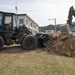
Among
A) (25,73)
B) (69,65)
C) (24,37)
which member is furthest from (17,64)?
(24,37)

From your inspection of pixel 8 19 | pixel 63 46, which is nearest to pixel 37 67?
pixel 63 46

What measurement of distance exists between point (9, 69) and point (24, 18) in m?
37.2

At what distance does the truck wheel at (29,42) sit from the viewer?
14.2m

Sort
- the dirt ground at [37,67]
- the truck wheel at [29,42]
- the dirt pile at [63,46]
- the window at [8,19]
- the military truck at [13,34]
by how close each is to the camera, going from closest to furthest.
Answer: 1. the dirt ground at [37,67]
2. the dirt pile at [63,46]
3. the military truck at [13,34]
4. the truck wheel at [29,42]
5. the window at [8,19]

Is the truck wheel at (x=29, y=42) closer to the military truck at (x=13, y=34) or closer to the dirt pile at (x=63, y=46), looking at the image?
the military truck at (x=13, y=34)

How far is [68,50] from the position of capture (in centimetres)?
1212

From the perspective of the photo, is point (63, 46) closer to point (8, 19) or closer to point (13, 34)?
point (13, 34)

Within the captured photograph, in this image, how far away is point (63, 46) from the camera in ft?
41.2

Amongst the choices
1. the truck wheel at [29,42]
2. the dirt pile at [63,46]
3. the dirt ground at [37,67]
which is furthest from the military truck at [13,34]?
the dirt ground at [37,67]

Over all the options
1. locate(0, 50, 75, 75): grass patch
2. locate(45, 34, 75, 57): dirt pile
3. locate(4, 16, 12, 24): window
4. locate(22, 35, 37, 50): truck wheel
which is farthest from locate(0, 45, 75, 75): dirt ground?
locate(4, 16, 12, 24): window

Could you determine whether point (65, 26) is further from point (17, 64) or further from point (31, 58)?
point (17, 64)

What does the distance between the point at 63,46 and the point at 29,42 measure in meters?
2.91

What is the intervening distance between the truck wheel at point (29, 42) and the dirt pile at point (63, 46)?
4.42 feet

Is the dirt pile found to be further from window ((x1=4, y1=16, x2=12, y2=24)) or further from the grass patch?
window ((x1=4, y1=16, x2=12, y2=24))
